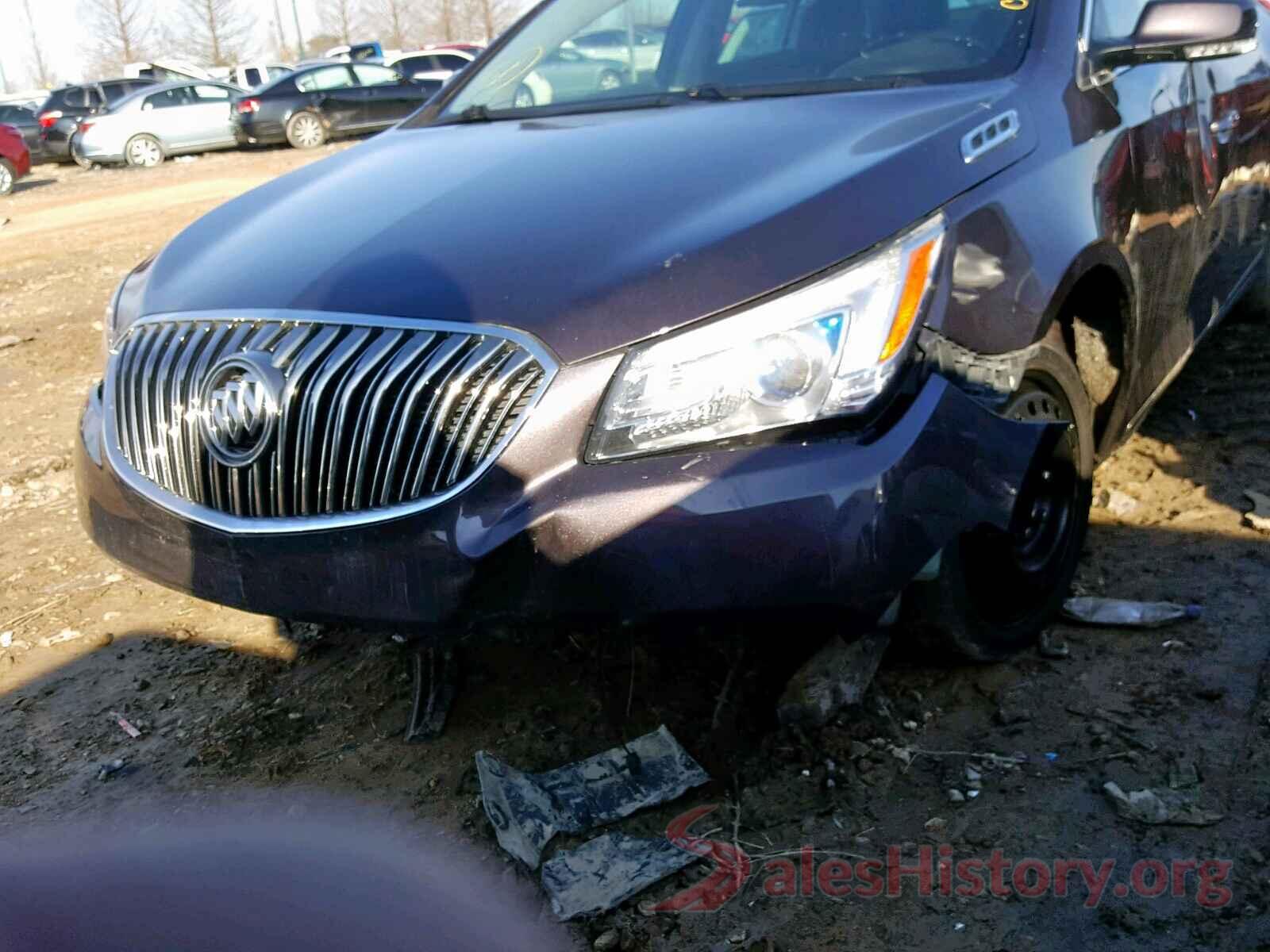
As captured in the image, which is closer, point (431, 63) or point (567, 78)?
point (567, 78)

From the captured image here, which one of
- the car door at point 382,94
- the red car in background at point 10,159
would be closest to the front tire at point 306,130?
the car door at point 382,94

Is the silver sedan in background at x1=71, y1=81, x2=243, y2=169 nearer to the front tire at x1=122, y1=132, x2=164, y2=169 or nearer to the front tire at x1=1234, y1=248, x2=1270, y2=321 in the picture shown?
the front tire at x1=122, y1=132, x2=164, y2=169

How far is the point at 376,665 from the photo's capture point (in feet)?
10.5

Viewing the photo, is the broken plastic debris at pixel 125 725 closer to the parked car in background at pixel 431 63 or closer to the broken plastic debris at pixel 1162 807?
Answer: the broken plastic debris at pixel 1162 807

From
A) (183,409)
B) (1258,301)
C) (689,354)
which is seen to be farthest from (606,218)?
(1258,301)

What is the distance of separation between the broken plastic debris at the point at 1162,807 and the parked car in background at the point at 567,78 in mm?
2247

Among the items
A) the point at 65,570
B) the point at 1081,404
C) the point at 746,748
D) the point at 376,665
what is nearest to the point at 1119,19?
the point at 1081,404

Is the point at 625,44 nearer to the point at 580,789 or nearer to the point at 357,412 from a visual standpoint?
the point at 357,412

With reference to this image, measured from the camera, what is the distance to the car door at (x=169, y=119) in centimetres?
2109

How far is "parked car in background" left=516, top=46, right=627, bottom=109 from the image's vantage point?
3572mm

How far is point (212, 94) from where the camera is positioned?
2203 centimetres

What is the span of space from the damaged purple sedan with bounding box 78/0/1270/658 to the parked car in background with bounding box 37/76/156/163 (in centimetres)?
2122

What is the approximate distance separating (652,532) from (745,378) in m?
0.32

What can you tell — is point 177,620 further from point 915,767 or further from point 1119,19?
point 1119,19
